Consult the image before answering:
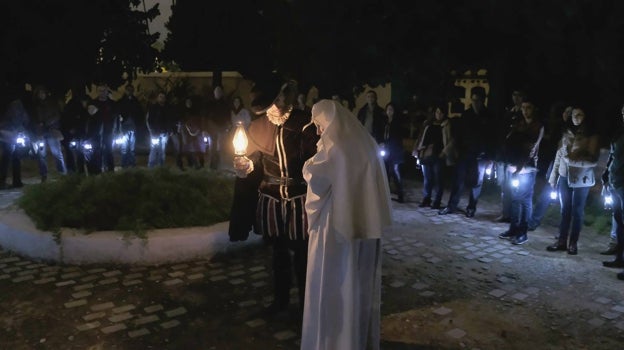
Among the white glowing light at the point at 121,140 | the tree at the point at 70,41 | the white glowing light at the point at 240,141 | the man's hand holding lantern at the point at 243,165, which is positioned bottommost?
the man's hand holding lantern at the point at 243,165

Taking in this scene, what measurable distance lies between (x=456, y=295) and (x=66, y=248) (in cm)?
463

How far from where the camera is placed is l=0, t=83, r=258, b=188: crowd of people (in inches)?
488

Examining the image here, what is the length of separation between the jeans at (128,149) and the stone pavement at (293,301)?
235 inches

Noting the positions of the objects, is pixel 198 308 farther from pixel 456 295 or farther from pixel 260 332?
pixel 456 295

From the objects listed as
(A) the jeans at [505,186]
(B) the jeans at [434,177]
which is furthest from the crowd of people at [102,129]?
(A) the jeans at [505,186]

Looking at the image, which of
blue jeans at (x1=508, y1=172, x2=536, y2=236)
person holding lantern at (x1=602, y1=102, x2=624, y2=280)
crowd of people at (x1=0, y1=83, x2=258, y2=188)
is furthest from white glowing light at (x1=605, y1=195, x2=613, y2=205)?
crowd of people at (x1=0, y1=83, x2=258, y2=188)

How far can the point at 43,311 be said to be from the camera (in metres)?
5.98

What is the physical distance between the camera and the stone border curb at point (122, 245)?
729 centimetres

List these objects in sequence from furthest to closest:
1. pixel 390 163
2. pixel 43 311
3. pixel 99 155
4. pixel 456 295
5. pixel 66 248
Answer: pixel 99 155 < pixel 390 163 < pixel 66 248 < pixel 456 295 < pixel 43 311

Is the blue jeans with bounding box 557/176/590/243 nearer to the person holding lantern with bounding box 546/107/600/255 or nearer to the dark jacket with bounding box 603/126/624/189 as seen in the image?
the person holding lantern with bounding box 546/107/600/255

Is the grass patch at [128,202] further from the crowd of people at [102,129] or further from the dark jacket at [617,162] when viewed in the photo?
the dark jacket at [617,162]

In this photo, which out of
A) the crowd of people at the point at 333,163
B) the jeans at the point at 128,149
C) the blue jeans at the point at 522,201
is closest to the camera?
the crowd of people at the point at 333,163

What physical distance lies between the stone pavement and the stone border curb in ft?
0.44

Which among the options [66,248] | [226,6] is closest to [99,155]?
[66,248]
